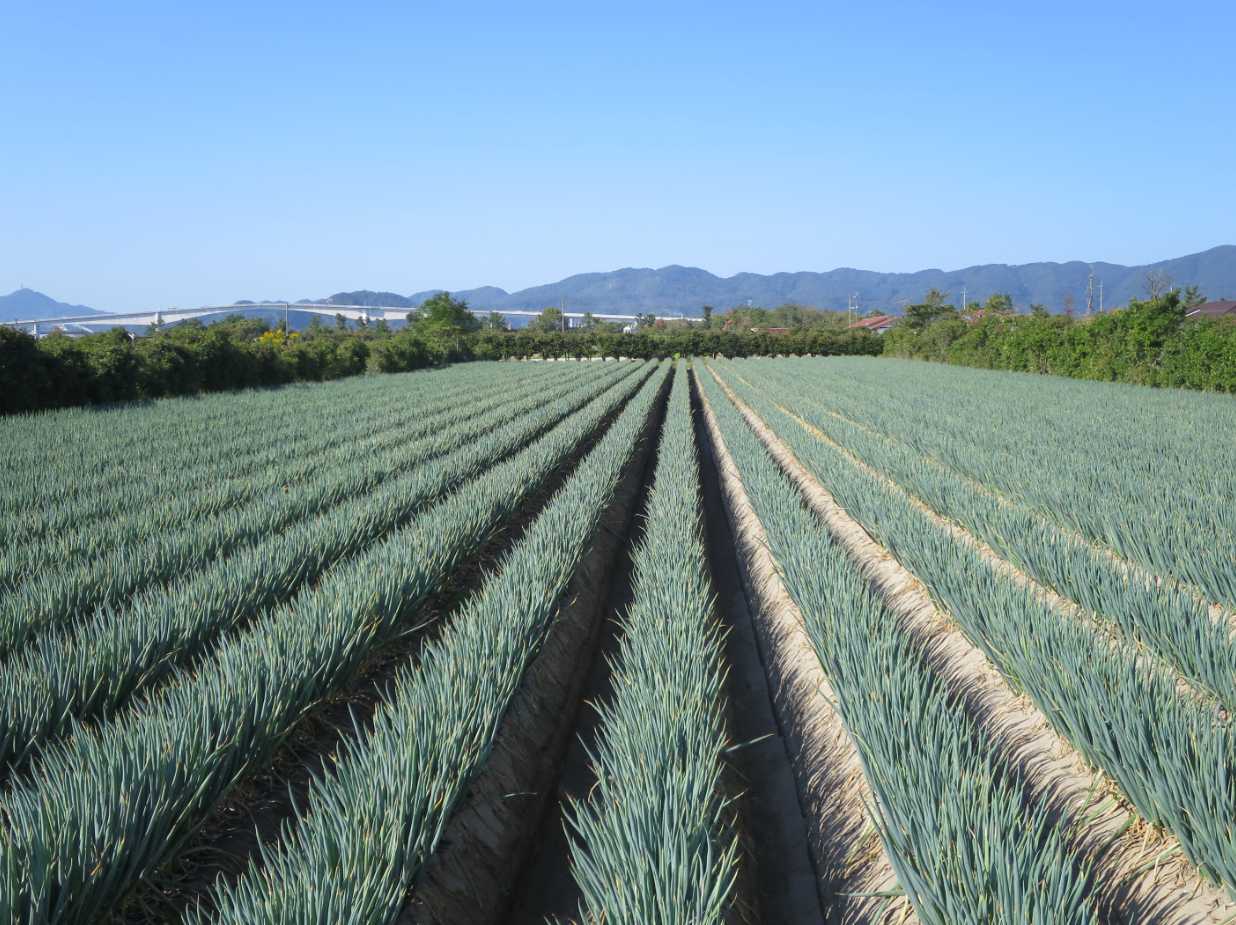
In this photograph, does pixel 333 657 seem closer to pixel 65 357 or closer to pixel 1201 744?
pixel 1201 744

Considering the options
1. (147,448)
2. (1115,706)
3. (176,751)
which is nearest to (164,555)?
(176,751)

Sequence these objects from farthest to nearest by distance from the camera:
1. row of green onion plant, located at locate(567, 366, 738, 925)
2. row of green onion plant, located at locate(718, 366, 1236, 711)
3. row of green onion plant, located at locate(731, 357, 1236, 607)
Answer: row of green onion plant, located at locate(731, 357, 1236, 607), row of green onion plant, located at locate(718, 366, 1236, 711), row of green onion plant, located at locate(567, 366, 738, 925)

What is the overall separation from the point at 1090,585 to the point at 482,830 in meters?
2.98

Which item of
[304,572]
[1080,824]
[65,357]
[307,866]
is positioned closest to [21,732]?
[307,866]

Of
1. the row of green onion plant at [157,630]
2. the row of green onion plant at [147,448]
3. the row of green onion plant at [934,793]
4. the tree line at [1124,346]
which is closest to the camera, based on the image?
the row of green onion plant at [934,793]

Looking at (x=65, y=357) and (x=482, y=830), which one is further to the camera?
(x=65, y=357)

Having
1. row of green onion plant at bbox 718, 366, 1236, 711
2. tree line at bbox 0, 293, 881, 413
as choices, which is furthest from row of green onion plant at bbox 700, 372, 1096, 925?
tree line at bbox 0, 293, 881, 413

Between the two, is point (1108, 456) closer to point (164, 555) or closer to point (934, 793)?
point (934, 793)

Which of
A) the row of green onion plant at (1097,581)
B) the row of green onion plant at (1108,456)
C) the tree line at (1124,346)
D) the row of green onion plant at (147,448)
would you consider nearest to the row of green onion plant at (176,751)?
the row of green onion plant at (147,448)

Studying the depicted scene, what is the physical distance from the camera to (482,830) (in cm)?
283

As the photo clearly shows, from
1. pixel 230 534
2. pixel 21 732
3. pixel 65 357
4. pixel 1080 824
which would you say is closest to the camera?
pixel 1080 824

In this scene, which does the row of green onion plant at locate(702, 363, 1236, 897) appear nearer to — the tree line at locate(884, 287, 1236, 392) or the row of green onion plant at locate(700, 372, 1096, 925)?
the row of green onion plant at locate(700, 372, 1096, 925)

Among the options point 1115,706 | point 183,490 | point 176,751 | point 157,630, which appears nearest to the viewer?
point 176,751

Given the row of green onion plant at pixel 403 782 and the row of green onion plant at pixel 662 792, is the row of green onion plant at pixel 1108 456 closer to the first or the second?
the row of green onion plant at pixel 662 792
